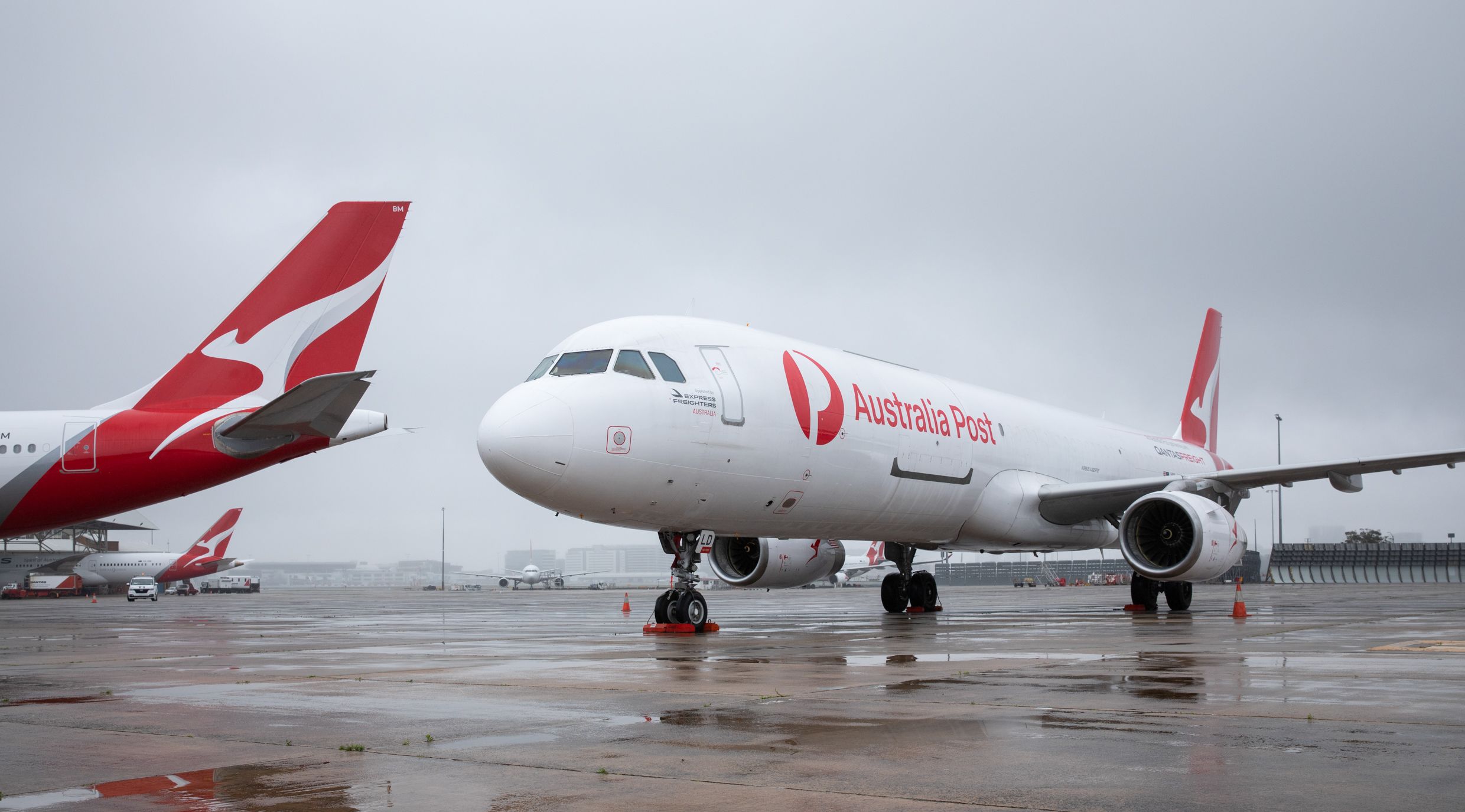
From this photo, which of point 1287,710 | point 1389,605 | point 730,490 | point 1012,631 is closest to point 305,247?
point 730,490

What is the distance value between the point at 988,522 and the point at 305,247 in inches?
478

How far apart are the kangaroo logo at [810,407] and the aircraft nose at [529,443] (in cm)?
369

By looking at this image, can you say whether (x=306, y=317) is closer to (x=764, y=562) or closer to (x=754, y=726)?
(x=764, y=562)

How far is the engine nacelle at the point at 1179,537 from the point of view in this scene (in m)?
18.1

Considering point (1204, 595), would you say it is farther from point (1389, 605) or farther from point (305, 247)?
point (305, 247)

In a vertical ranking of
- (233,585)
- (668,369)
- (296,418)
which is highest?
(668,369)

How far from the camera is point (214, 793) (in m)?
4.24

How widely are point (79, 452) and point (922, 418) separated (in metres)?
12.1

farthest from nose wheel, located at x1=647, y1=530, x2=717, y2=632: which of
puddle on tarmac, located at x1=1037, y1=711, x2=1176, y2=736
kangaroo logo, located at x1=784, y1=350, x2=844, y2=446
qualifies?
puddle on tarmac, located at x1=1037, y1=711, x2=1176, y2=736

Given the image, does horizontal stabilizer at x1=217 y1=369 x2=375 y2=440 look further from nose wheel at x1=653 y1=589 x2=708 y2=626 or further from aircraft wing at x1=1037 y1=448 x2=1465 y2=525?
aircraft wing at x1=1037 y1=448 x2=1465 y2=525

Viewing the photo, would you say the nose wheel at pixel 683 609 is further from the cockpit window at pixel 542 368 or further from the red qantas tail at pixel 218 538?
the red qantas tail at pixel 218 538

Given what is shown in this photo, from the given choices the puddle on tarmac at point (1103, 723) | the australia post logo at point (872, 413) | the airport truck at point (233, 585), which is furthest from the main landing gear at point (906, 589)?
the airport truck at point (233, 585)

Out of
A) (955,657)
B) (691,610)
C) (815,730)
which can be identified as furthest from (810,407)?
(815,730)

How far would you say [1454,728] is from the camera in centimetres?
549
